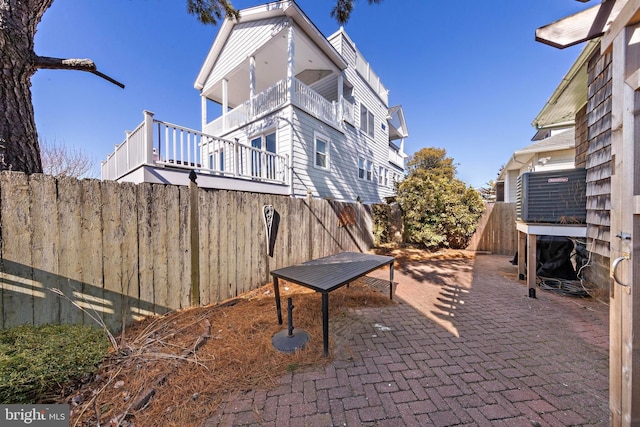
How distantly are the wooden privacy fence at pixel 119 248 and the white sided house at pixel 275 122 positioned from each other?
2.06m

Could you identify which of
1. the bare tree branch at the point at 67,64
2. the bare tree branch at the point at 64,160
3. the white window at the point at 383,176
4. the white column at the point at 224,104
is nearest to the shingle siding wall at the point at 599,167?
the bare tree branch at the point at 67,64

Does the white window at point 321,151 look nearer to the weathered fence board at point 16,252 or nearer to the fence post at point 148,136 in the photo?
the fence post at point 148,136

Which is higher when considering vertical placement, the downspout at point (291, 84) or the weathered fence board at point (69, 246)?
the downspout at point (291, 84)

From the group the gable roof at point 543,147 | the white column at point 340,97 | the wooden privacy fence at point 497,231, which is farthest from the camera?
the white column at point 340,97

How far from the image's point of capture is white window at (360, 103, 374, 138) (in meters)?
11.6

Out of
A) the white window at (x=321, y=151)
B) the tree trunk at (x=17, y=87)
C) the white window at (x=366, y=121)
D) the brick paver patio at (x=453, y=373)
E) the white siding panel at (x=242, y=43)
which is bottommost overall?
the brick paver patio at (x=453, y=373)

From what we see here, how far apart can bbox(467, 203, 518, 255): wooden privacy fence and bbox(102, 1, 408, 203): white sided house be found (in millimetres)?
5244

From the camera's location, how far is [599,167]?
343 centimetres

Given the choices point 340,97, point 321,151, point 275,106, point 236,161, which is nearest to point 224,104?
point 275,106

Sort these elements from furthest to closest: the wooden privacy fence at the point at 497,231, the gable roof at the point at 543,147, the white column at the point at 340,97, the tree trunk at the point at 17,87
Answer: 1. the white column at the point at 340,97
2. the gable roof at the point at 543,147
3. the wooden privacy fence at the point at 497,231
4. the tree trunk at the point at 17,87

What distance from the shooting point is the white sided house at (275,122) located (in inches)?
212

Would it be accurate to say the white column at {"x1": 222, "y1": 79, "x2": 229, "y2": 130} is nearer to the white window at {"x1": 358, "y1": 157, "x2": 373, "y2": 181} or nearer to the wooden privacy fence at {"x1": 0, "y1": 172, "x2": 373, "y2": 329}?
the white window at {"x1": 358, "y1": 157, "x2": 373, "y2": 181}

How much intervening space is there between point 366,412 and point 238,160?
5.92 meters

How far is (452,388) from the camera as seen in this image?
1873 mm
